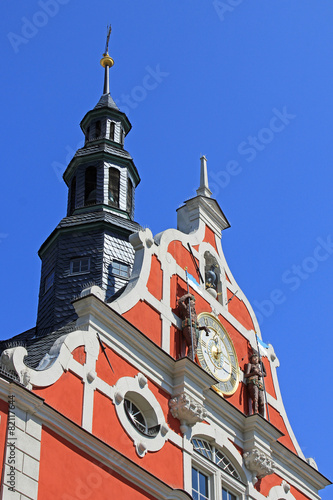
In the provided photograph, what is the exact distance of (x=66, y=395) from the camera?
18.9 metres

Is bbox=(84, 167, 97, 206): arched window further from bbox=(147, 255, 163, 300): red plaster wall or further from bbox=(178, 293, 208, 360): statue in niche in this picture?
bbox=(178, 293, 208, 360): statue in niche

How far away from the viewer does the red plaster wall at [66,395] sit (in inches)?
725

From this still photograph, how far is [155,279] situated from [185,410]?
3.54 meters

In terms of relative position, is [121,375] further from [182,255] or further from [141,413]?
[182,255]

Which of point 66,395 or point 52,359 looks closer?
point 66,395

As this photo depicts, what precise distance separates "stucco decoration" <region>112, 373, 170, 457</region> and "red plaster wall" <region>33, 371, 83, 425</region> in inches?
44.6

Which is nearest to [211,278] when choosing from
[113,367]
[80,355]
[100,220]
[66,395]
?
[100,220]

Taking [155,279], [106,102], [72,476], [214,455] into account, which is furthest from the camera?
[106,102]

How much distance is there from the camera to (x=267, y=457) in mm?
24359

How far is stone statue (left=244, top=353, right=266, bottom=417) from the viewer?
2519cm

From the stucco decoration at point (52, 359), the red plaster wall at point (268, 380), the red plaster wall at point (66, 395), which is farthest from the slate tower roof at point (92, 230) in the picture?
the red plaster wall at point (66, 395)

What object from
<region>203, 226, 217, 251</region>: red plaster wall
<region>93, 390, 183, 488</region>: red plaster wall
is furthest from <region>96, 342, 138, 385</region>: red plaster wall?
<region>203, 226, 217, 251</region>: red plaster wall

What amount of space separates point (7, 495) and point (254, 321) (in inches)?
517

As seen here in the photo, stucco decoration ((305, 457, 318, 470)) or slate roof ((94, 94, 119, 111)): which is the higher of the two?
slate roof ((94, 94, 119, 111))
